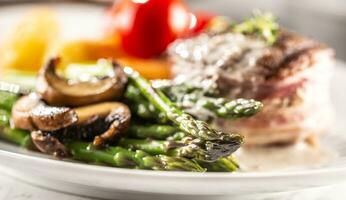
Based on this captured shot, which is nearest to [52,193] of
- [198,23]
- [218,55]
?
[218,55]

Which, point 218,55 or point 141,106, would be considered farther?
point 218,55

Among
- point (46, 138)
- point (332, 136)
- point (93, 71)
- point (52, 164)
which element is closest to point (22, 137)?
point (46, 138)

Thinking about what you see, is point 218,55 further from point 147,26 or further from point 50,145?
point 50,145

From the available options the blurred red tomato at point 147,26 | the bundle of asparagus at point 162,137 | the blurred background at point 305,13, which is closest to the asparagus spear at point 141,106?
the bundle of asparagus at point 162,137

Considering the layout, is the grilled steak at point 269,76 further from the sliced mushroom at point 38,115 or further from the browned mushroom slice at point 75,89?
the sliced mushroom at point 38,115

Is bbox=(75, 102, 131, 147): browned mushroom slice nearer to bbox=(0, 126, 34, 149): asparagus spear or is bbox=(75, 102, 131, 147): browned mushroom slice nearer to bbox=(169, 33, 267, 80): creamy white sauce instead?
bbox=(0, 126, 34, 149): asparagus spear

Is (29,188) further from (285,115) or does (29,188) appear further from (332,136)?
(332,136)
